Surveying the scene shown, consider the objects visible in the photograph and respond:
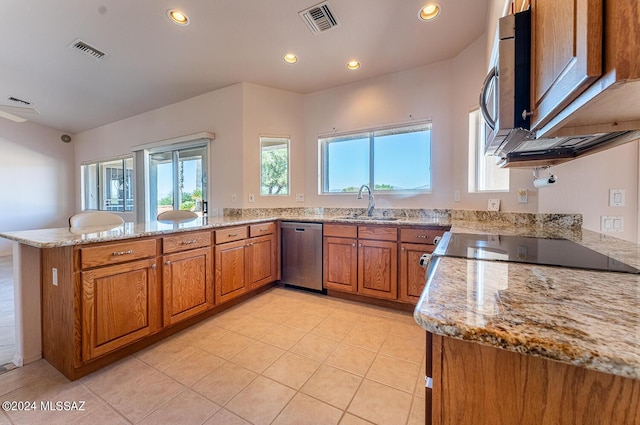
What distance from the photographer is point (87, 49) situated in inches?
116

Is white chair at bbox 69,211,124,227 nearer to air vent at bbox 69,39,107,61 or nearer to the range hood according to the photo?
air vent at bbox 69,39,107,61

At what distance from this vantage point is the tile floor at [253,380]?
1.40 metres

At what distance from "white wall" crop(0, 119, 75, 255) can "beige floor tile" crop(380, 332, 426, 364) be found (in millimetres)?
7196

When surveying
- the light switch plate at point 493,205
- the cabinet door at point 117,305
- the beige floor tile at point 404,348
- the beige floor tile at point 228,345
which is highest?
the light switch plate at point 493,205

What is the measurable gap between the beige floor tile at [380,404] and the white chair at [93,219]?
97.9 inches

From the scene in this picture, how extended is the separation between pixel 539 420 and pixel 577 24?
780mm

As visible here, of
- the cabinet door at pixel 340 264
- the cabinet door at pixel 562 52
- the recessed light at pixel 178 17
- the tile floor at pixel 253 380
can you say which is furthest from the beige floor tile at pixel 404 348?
the recessed light at pixel 178 17

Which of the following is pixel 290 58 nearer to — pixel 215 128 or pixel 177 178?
pixel 215 128

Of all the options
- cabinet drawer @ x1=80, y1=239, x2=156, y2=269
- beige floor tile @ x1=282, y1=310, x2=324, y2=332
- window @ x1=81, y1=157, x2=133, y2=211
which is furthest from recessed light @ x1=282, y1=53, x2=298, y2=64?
window @ x1=81, y1=157, x2=133, y2=211

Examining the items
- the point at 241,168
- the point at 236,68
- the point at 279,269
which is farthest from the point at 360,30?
the point at 279,269

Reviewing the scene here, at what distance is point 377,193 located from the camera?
339cm

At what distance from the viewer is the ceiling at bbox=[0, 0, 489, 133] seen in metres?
2.33

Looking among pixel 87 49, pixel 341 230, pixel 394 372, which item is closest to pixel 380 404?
pixel 394 372

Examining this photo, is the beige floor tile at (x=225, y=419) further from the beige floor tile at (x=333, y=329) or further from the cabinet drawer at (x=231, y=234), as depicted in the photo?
the cabinet drawer at (x=231, y=234)
